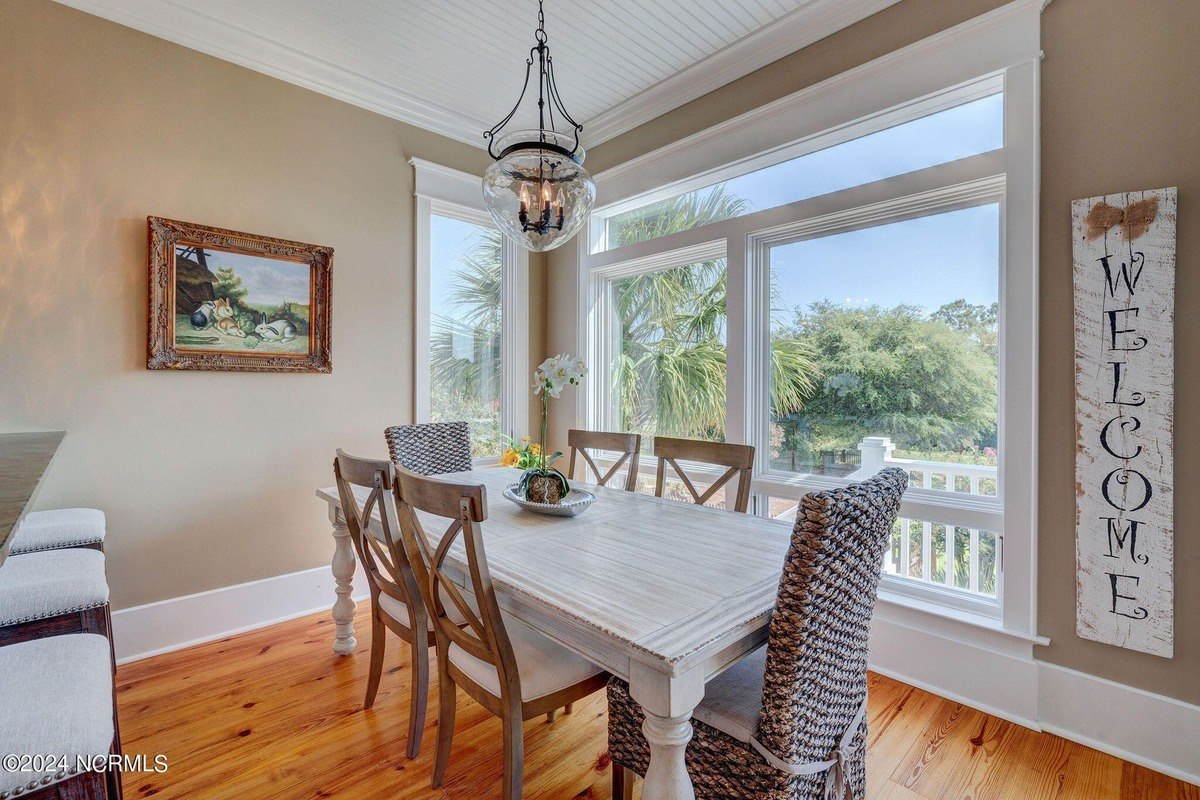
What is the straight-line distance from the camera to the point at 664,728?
1.05 metres

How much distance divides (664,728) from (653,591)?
0.28m

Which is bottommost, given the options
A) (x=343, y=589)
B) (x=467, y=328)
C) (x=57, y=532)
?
(x=343, y=589)

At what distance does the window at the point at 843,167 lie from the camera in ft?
7.00

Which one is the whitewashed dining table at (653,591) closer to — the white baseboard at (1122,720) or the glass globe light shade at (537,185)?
the glass globe light shade at (537,185)

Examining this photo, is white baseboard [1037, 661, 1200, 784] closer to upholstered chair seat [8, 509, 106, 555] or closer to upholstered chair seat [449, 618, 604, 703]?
upholstered chair seat [449, 618, 604, 703]

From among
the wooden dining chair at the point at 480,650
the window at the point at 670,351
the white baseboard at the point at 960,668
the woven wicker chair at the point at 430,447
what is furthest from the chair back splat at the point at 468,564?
the window at the point at 670,351


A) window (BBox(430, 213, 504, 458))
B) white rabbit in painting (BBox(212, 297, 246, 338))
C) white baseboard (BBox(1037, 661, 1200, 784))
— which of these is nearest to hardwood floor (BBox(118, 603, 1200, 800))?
white baseboard (BBox(1037, 661, 1200, 784))

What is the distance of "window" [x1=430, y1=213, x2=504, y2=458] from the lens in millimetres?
3446

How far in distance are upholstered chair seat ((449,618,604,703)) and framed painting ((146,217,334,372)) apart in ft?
6.45

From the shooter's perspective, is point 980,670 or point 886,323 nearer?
point 980,670

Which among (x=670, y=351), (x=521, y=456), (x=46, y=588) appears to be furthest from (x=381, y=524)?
(x=670, y=351)

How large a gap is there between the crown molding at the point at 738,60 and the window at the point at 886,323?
0.45 meters

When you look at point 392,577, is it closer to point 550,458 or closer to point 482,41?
point 550,458

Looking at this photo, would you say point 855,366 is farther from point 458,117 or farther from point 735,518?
point 458,117
